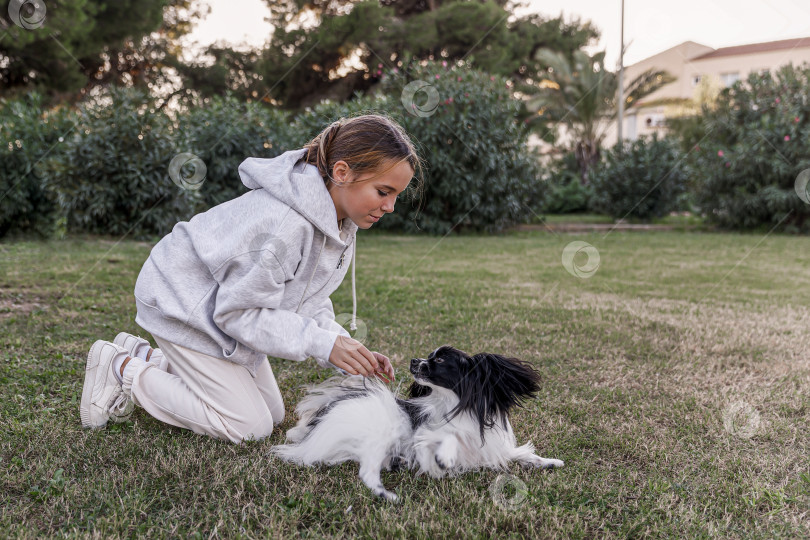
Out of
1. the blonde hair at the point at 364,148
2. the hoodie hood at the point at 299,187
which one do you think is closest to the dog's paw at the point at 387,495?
the hoodie hood at the point at 299,187

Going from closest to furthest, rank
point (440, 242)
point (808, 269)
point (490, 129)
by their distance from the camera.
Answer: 1. point (808, 269)
2. point (440, 242)
3. point (490, 129)

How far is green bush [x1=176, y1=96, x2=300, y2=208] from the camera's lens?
11.4 metres

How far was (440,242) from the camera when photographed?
1155 cm

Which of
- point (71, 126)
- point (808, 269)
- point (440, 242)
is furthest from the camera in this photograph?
point (440, 242)

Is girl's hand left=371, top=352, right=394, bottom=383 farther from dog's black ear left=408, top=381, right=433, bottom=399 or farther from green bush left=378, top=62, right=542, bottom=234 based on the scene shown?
Answer: green bush left=378, top=62, right=542, bottom=234

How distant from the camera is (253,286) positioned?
2258 millimetres

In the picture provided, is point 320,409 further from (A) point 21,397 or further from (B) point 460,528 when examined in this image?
(A) point 21,397

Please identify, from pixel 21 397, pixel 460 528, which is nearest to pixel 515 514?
pixel 460 528

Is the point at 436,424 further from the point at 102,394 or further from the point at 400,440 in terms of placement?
the point at 102,394

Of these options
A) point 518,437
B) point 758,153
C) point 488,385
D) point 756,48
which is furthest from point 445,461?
point 756,48

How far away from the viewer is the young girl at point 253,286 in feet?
7.54

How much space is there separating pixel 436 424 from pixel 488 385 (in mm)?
230

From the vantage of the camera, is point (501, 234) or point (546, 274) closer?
point (546, 274)

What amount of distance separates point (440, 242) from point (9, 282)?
714 cm
